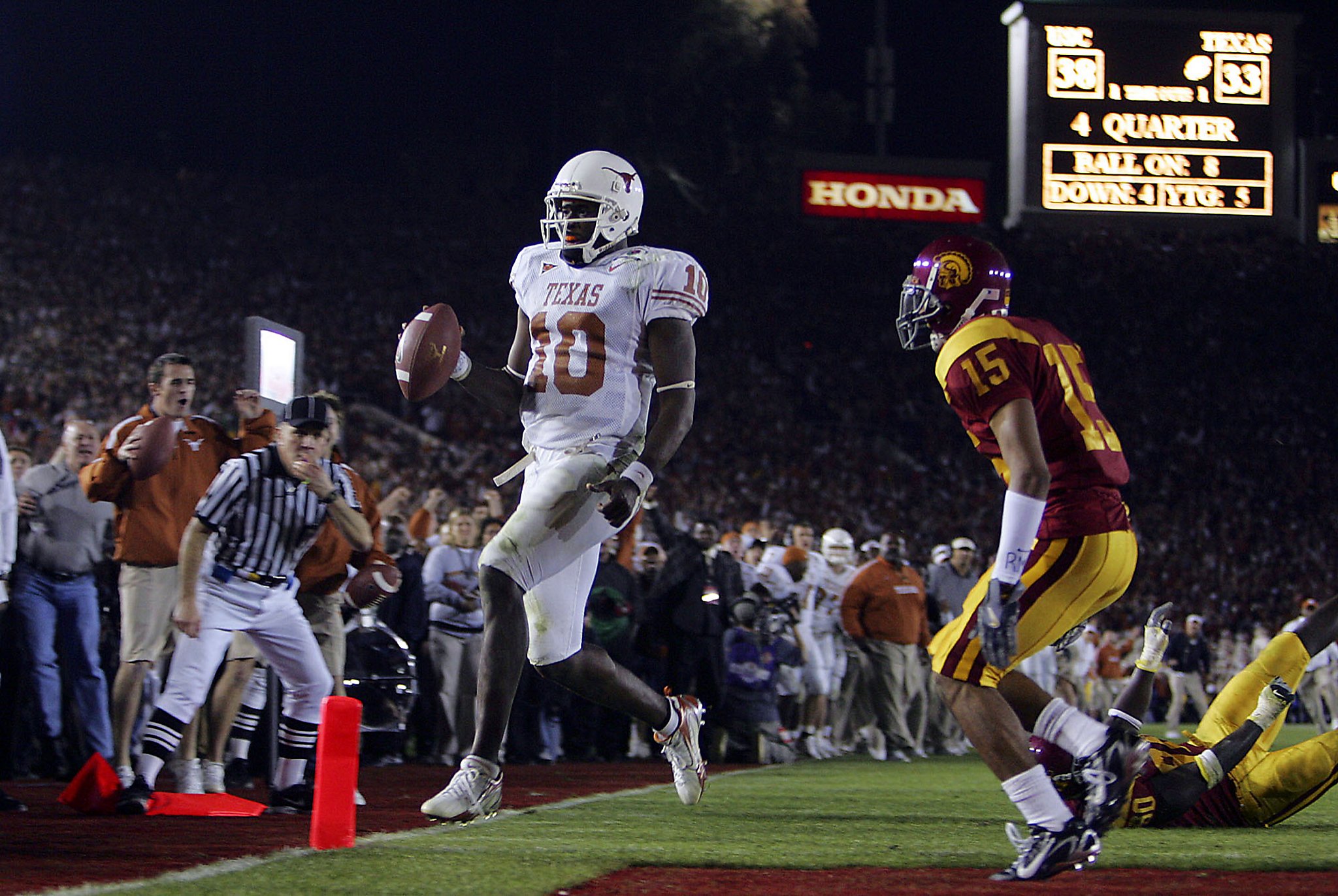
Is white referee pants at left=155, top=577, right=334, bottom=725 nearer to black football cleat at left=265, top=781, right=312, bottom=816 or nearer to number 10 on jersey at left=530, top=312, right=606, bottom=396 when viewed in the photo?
black football cleat at left=265, top=781, right=312, bottom=816

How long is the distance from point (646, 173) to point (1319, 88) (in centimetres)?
1583

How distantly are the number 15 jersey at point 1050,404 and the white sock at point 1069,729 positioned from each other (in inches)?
18.7

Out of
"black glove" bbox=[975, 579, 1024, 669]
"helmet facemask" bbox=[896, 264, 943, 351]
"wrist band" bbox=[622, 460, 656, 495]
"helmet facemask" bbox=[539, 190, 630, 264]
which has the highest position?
"helmet facemask" bbox=[539, 190, 630, 264]

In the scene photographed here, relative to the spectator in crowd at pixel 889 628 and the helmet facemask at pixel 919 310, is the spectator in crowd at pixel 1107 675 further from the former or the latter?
the helmet facemask at pixel 919 310

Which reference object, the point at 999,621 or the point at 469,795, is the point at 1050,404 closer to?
the point at 999,621

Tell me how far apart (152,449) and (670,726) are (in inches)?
99.4

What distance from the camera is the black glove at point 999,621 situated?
3.83 metres

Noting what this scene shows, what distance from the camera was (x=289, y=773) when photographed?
19.2 ft

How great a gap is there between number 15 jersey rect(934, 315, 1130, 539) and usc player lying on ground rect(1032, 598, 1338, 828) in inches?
45.2

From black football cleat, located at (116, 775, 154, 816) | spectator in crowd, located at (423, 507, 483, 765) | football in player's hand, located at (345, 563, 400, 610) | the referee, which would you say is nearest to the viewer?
black football cleat, located at (116, 775, 154, 816)

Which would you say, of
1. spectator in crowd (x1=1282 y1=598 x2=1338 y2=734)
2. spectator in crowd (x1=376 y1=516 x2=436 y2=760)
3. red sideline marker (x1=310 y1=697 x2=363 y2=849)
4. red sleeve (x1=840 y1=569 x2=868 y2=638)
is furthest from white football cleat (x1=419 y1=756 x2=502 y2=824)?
spectator in crowd (x1=1282 y1=598 x2=1338 y2=734)

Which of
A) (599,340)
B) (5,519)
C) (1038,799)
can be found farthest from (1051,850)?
(5,519)

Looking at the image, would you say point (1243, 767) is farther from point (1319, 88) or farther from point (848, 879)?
point (1319, 88)

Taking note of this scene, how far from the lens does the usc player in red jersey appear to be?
3871 millimetres
